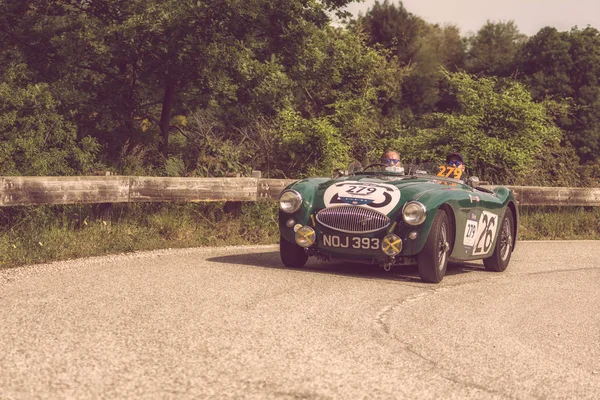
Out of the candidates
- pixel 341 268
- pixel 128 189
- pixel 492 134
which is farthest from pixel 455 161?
pixel 492 134

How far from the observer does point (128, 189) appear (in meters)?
11.6

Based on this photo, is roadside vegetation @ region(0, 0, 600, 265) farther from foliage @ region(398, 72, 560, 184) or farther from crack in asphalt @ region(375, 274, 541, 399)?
crack in asphalt @ region(375, 274, 541, 399)

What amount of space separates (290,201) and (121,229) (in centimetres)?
282

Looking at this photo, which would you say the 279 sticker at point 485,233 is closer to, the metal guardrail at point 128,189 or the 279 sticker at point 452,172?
the 279 sticker at point 452,172

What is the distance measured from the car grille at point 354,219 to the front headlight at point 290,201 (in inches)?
14.5

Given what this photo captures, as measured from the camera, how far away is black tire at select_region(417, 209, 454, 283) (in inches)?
356

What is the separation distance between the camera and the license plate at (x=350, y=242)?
9102 millimetres

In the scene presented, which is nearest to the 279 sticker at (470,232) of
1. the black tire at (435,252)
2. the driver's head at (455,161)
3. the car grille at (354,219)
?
the black tire at (435,252)

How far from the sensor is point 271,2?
2352 cm

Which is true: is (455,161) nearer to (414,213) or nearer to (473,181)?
(473,181)

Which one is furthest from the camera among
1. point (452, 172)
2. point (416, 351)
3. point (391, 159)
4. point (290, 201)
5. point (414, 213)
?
point (452, 172)

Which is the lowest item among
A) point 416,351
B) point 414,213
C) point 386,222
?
point 416,351

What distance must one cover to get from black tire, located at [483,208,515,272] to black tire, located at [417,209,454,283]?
171cm

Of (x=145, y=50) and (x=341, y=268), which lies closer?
(x=341, y=268)
